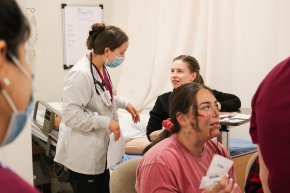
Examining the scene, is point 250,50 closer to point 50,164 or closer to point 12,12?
point 50,164

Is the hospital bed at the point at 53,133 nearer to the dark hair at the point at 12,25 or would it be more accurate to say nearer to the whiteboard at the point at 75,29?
the whiteboard at the point at 75,29

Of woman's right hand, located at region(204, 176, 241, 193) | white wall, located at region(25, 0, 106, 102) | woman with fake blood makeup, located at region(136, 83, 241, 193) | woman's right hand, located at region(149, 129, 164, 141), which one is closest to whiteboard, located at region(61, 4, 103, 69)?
white wall, located at region(25, 0, 106, 102)

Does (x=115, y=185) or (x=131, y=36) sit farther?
(x=131, y=36)

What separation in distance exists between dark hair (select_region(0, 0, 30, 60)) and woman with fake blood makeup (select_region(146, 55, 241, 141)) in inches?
81.1

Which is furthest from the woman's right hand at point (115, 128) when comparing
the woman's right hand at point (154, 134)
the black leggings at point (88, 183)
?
the woman's right hand at point (154, 134)

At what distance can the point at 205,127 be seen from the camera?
180cm

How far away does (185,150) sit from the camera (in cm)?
171

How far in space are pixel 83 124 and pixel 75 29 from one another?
2.52 meters

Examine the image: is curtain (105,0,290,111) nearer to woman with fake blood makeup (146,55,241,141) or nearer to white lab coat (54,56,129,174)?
woman with fake blood makeup (146,55,241,141)

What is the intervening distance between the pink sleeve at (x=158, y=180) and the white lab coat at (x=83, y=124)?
0.69 metres

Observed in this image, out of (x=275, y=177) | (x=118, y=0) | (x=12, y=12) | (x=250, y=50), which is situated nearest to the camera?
(x=12, y=12)

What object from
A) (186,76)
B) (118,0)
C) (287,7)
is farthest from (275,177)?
(118,0)

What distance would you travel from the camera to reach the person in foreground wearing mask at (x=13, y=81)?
2.06 feet

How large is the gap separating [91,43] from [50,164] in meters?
1.84
